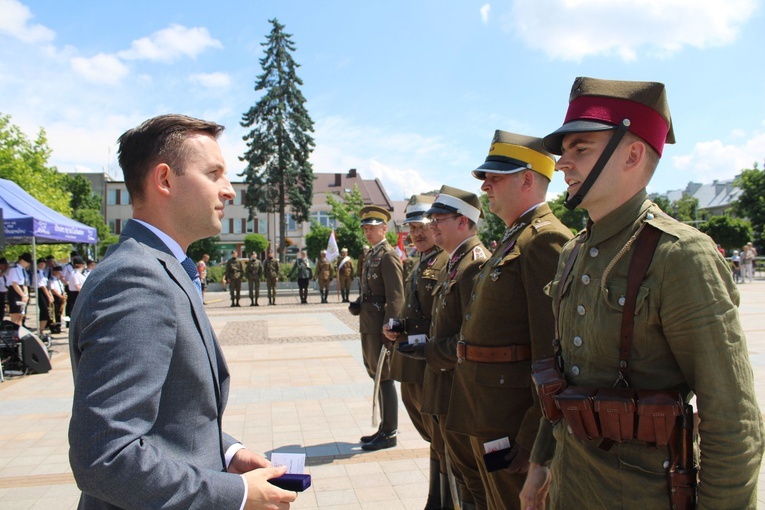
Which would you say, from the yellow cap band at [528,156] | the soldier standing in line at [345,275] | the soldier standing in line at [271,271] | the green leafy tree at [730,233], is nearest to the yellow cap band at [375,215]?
the yellow cap band at [528,156]

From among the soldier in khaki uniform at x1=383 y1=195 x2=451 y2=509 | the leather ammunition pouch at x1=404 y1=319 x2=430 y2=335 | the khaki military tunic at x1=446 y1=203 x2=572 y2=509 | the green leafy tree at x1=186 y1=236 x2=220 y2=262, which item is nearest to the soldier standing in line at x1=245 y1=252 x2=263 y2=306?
the soldier in khaki uniform at x1=383 y1=195 x2=451 y2=509

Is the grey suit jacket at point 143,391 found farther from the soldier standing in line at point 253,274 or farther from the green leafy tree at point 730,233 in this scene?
the green leafy tree at point 730,233

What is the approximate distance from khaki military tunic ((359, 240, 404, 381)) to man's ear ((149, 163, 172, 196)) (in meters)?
3.90

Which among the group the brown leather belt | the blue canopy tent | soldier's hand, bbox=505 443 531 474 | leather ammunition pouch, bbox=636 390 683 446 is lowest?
soldier's hand, bbox=505 443 531 474

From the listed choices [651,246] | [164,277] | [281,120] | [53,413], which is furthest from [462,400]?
[281,120]

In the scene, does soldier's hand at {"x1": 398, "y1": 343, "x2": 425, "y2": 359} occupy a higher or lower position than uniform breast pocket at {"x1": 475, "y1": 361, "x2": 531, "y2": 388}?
lower

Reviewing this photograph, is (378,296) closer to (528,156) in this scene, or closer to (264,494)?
(528,156)

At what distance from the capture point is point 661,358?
5.55 ft

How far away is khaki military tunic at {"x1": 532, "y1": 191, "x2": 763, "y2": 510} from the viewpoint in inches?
60.6

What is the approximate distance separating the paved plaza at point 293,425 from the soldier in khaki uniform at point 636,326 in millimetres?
2572

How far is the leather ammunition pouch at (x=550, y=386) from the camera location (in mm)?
1901

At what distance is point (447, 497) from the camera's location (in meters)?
3.87

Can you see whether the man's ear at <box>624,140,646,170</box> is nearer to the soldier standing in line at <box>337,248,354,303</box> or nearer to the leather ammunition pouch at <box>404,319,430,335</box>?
the leather ammunition pouch at <box>404,319,430,335</box>

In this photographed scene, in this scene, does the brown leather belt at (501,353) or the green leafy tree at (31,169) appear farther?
the green leafy tree at (31,169)
